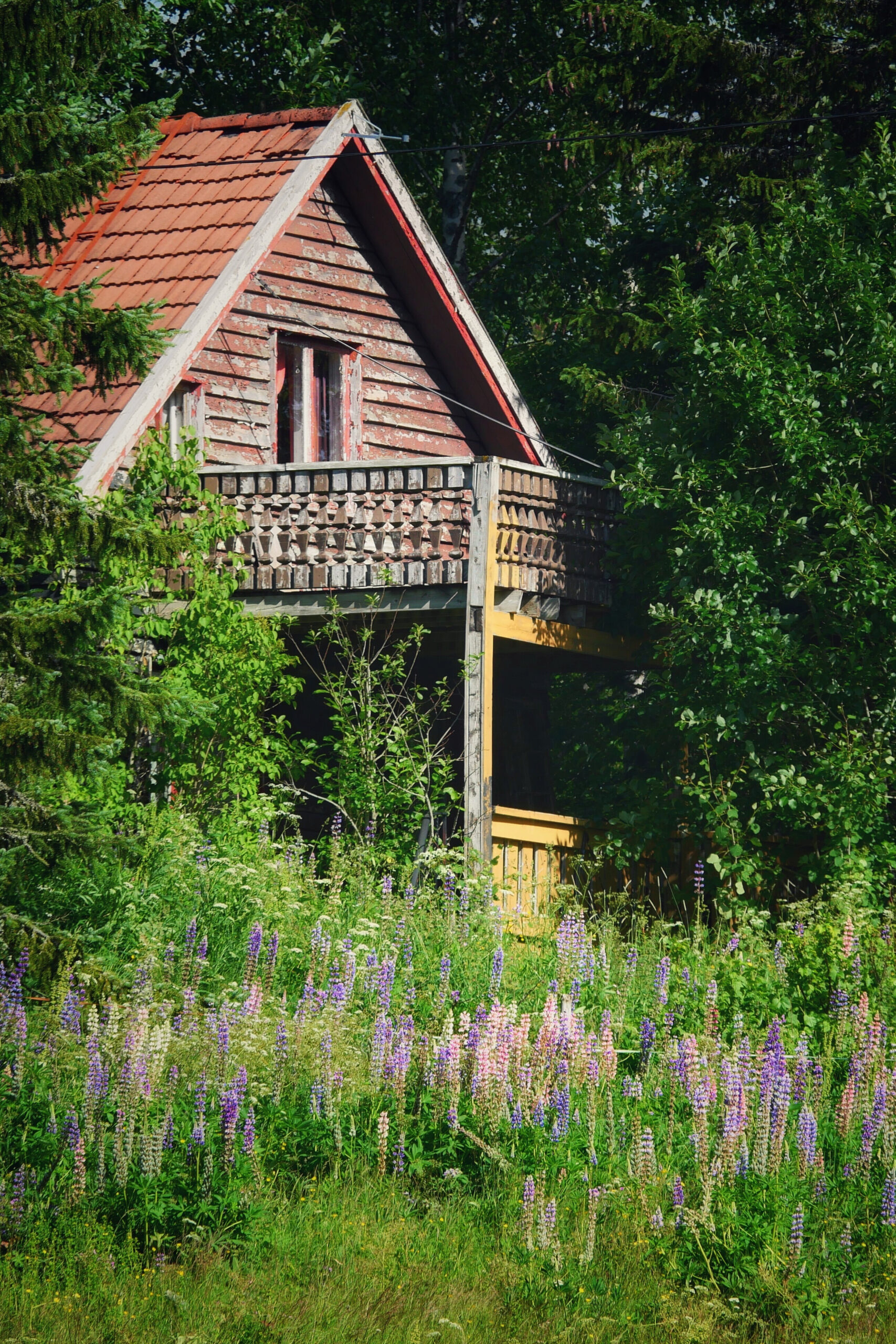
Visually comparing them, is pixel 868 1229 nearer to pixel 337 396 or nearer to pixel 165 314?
pixel 165 314

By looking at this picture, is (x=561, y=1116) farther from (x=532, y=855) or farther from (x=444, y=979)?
(x=532, y=855)

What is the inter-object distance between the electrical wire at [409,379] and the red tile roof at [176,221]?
922mm

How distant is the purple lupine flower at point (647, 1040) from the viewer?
309 inches

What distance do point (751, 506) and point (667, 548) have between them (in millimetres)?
1020

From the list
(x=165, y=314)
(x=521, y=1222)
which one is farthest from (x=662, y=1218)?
(x=165, y=314)

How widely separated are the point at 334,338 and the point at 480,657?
4769 mm

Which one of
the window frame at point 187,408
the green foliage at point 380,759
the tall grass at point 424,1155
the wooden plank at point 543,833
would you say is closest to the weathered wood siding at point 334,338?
the window frame at point 187,408

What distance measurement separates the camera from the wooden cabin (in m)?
13.3

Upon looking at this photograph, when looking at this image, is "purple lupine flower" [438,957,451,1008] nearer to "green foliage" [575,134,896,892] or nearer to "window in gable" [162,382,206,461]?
"green foliage" [575,134,896,892]

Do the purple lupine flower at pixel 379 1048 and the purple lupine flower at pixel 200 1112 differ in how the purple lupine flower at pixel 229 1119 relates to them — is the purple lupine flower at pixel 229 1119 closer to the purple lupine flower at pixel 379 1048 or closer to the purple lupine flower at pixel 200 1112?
the purple lupine flower at pixel 200 1112

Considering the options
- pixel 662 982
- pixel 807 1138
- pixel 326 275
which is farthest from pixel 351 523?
pixel 807 1138

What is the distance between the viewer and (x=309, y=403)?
16031 mm

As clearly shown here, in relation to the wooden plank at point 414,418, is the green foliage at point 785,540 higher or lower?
lower

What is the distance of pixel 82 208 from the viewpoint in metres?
16.1
